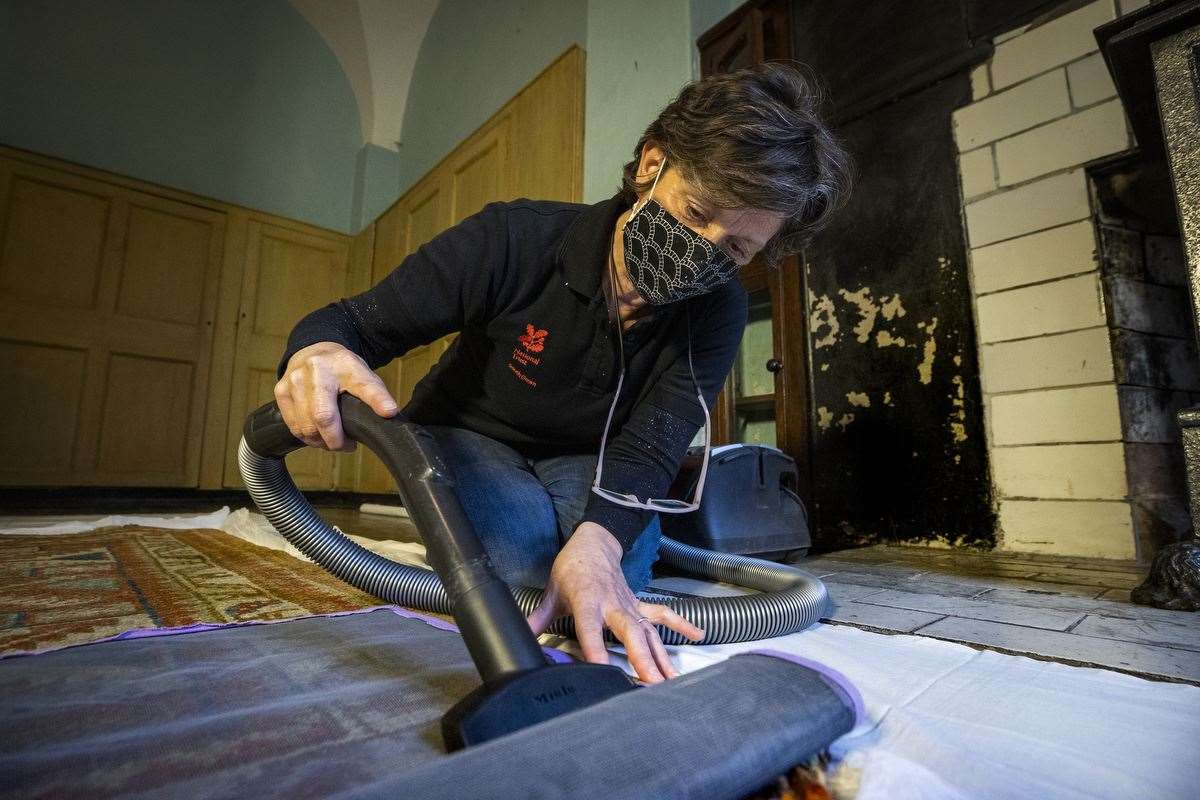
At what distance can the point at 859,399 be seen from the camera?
225cm

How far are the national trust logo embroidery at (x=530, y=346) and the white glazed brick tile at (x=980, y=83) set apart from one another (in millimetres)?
1940

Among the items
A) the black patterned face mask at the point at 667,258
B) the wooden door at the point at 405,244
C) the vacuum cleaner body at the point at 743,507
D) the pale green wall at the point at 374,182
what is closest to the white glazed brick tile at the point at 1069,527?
the vacuum cleaner body at the point at 743,507

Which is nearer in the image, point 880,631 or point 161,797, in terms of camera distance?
point 161,797

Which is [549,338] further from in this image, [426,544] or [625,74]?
[625,74]

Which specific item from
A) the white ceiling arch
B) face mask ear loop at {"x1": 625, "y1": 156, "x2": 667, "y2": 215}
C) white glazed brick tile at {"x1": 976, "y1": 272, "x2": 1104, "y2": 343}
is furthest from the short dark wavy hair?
the white ceiling arch

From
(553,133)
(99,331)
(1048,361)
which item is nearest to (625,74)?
(553,133)

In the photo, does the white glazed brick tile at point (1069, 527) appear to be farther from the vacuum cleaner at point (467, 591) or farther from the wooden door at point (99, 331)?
the wooden door at point (99, 331)

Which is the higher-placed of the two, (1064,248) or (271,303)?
(271,303)

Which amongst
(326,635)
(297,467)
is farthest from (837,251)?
(297,467)

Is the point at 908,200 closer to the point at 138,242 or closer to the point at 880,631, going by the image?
the point at 880,631

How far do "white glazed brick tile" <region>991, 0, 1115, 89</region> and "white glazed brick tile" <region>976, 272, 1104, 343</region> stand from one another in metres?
0.71

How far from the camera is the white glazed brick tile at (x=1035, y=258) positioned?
178 centimetres

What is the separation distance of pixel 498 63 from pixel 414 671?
13.6 ft

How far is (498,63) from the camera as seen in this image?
3951 mm
